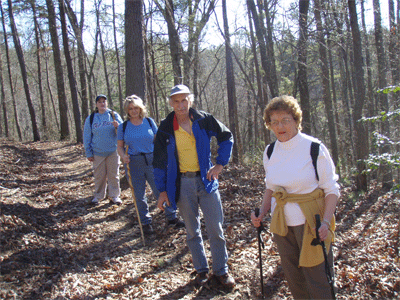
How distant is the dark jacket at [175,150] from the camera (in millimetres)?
3537

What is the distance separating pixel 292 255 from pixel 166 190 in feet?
5.01

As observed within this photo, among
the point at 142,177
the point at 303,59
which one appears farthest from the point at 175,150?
the point at 303,59

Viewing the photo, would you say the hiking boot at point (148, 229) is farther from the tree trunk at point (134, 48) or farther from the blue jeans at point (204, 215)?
the tree trunk at point (134, 48)

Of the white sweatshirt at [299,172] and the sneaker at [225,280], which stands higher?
the white sweatshirt at [299,172]

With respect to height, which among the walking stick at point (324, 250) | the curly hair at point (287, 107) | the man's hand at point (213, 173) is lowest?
the walking stick at point (324, 250)

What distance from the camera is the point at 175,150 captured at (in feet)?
11.7

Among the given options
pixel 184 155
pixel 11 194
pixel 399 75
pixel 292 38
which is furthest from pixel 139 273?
pixel 399 75

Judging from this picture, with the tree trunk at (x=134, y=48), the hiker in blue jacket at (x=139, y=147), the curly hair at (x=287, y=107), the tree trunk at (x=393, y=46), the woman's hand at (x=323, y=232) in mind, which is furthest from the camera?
the tree trunk at (x=393, y=46)

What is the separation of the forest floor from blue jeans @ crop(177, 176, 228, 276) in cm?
36

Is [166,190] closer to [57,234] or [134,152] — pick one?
[134,152]

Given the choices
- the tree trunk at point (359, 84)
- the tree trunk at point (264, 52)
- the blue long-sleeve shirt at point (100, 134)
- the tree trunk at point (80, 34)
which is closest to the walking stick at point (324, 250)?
the blue long-sleeve shirt at point (100, 134)

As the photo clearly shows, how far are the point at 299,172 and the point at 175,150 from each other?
1471 millimetres

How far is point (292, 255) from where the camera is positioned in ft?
8.82

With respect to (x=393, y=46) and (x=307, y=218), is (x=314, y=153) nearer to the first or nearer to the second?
(x=307, y=218)
